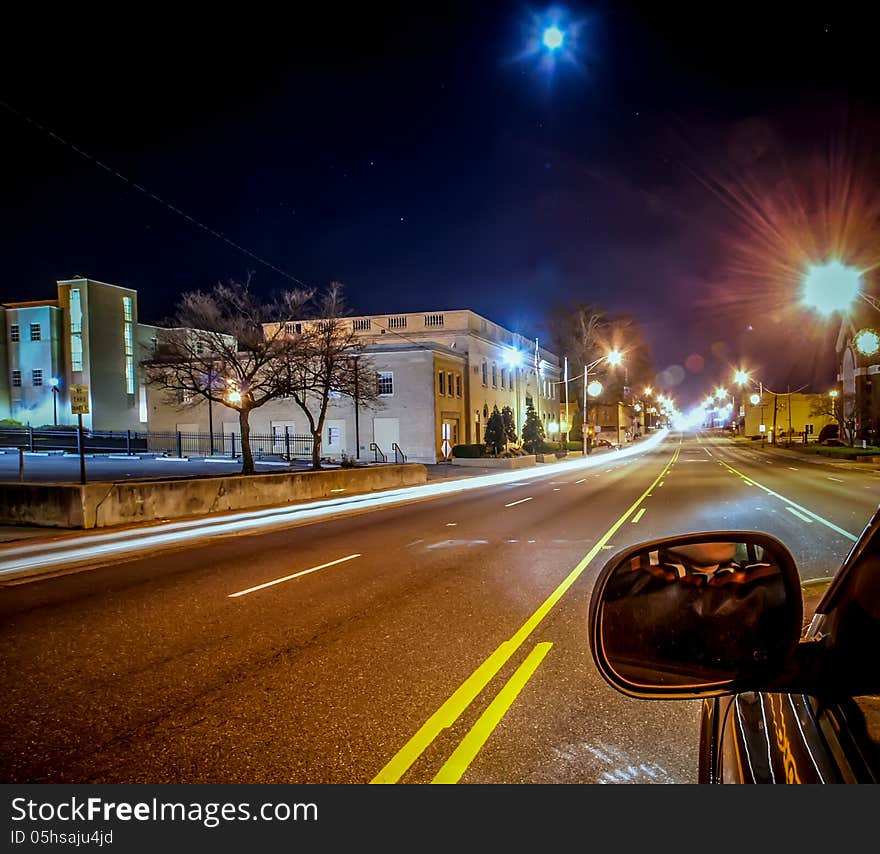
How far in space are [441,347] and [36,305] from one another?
37.0 meters

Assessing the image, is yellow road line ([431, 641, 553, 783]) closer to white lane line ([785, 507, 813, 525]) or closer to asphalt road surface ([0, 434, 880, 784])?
asphalt road surface ([0, 434, 880, 784])

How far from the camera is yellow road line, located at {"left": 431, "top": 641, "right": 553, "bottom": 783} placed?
3670 mm

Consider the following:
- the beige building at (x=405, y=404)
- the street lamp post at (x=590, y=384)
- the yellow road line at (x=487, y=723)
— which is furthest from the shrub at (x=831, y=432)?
the yellow road line at (x=487, y=723)

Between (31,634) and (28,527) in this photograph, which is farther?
(28,527)

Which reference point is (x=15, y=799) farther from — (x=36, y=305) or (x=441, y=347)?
(x=36, y=305)

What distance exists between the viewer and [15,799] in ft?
10.3

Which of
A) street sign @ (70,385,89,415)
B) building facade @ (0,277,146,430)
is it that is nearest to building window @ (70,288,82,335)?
building facade @ (0,277,146,430)

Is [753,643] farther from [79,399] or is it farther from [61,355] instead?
[61,355]

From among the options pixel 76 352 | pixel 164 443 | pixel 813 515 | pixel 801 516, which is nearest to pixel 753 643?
pixel 801 516

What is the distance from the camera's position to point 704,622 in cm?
184

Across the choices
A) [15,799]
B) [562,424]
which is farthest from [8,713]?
[562,424]

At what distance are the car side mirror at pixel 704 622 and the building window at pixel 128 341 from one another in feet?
215

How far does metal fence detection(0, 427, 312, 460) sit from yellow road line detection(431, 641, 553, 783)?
40997 millimetres

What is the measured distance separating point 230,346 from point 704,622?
26.9m
